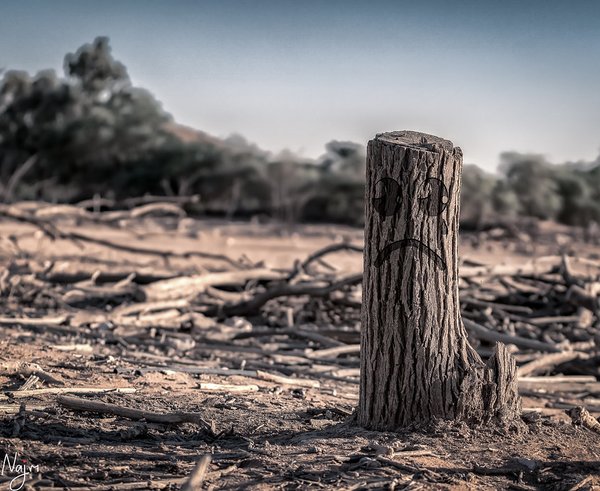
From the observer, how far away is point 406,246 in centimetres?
466

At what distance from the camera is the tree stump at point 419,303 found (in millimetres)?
4652

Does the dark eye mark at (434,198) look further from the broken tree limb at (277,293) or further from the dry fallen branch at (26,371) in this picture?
the broken tree limb at (277,293)

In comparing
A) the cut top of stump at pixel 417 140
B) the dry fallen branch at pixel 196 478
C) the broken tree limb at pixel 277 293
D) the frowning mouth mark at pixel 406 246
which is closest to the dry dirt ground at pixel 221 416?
the broken tree limb at pixel 277 293

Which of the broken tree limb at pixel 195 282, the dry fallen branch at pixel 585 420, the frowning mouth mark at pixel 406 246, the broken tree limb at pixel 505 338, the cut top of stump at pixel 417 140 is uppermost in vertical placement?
the cut top of stump at pixel 417 140

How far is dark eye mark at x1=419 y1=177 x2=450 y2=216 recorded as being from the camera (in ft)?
15.3

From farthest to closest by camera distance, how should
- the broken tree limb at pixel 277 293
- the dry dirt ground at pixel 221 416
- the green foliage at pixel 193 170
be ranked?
the green foliage at pixel 193 170, the broken tree limb at pixel 277 293, the dry dirt ground at pixel 221 416

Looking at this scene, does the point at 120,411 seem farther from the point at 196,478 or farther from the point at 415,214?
the point at 415,214

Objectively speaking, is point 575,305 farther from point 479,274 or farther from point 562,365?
point 562,365

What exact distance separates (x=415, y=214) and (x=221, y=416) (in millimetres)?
1635

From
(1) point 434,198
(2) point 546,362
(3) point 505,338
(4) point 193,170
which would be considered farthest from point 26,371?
(4) point 193,170

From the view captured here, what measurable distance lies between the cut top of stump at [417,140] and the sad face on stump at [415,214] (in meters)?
0.17

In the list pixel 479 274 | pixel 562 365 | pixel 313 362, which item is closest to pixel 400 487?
pixel 313 362

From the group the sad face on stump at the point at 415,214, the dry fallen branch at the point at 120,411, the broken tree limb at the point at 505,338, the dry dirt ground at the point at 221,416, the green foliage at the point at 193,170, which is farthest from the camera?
the green foliage at the point at 193,170

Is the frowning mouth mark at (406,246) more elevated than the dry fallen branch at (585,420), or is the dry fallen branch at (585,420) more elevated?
the frowning mouth mark at (406,246)
